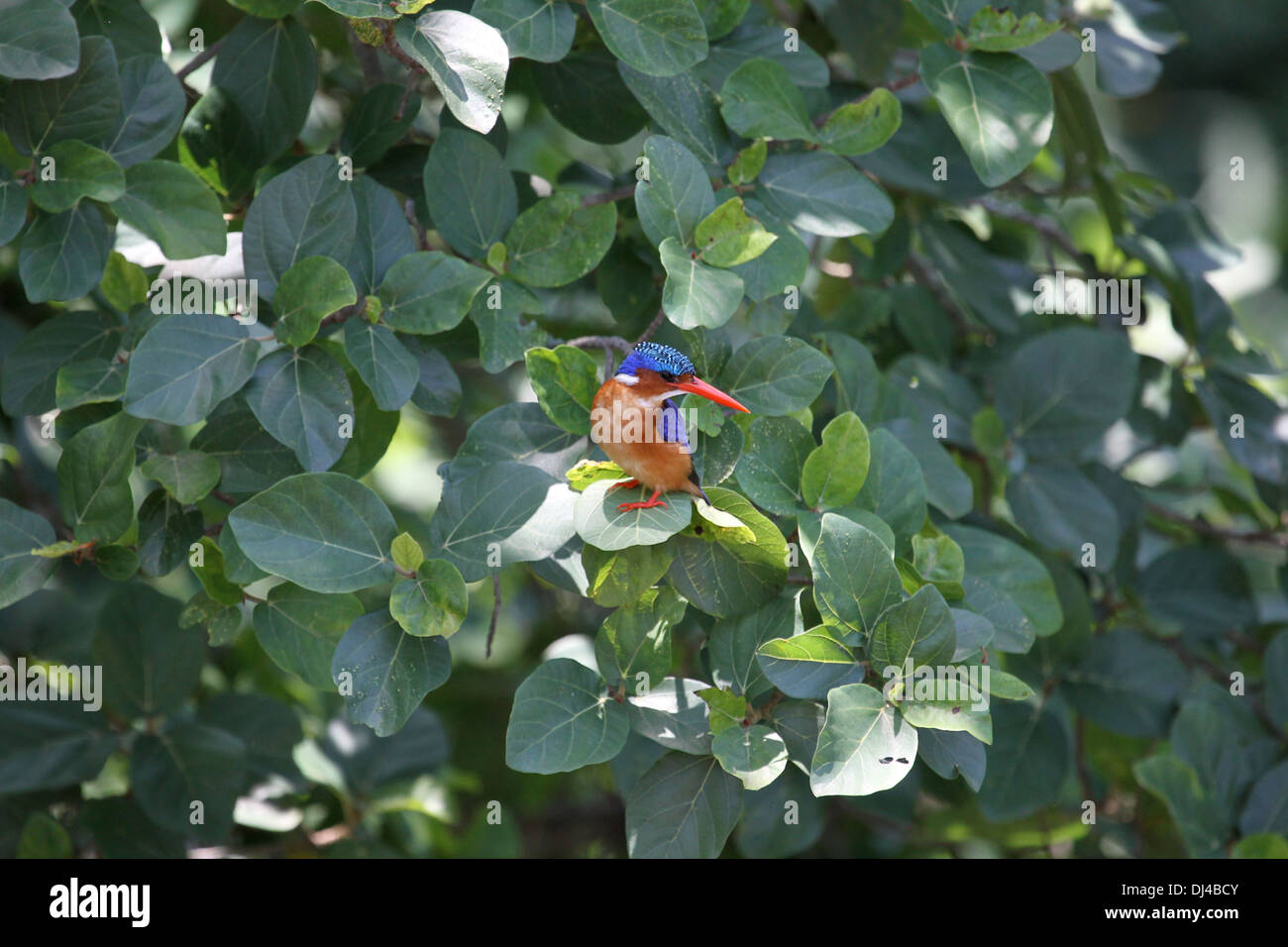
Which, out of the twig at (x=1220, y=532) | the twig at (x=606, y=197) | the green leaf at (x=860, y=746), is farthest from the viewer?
the twig at (x=1220, y=532)

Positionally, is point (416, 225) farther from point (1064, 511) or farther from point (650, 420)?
point (1064, 511)

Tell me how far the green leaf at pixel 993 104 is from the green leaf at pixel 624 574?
655 mm

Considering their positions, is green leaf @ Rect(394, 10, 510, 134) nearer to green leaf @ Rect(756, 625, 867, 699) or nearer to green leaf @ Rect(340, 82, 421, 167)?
green leaf @ Rect(340, 82, 421, 167)

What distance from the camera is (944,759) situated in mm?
1227

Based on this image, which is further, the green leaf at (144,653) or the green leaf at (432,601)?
the green leaf at (144,653)

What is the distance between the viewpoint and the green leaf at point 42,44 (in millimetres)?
1292

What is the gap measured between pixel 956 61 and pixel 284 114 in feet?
3.01

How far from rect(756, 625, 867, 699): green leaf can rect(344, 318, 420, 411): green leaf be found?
503 mm

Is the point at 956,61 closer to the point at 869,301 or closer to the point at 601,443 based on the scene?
the point at 869,301

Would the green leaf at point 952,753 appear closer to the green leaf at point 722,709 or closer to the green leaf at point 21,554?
the green leaf at point 722,709

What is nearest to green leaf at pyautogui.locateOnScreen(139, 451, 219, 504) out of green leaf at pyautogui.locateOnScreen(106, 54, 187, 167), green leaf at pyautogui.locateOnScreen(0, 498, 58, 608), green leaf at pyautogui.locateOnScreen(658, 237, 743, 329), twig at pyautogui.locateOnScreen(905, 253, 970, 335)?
green leaf at pyautogui.locateOnScreen(0, 498, 58, 608)

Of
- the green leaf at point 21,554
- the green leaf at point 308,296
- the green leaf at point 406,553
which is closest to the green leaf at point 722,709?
the green leaf at point 406,553

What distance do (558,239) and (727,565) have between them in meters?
0.48
